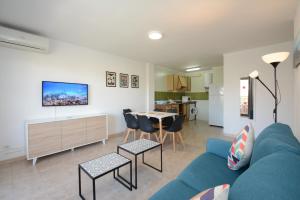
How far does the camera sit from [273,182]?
0.59 m

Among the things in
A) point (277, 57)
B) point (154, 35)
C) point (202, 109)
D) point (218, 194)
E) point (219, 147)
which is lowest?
point (219, 147)

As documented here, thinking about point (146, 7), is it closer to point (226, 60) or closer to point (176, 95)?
point (226, 60)

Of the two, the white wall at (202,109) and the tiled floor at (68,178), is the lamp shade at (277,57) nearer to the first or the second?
the tiled floor at (68,178)

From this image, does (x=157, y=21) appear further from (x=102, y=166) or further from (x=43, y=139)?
(x=43, y=139)

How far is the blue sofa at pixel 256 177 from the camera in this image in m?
0.56

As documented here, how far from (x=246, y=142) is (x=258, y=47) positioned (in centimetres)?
336

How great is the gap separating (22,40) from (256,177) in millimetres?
3499

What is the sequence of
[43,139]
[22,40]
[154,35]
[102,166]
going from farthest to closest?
[154,35], [43,139], [22,40], [102,166]

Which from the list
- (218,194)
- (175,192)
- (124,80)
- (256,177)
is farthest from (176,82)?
(218,194)

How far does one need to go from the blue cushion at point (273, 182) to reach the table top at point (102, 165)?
1.25 m

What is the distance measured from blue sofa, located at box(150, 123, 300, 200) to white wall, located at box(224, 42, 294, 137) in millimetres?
2768

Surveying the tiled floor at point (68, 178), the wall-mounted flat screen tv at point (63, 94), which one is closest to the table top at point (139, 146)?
the tiled floor at point (68, 178)

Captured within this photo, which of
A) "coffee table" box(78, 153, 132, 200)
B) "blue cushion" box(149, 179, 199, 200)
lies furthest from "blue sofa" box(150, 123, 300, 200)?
"coffee table" box(78, 153, 132, 200)

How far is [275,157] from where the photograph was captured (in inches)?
Result: 30.3
